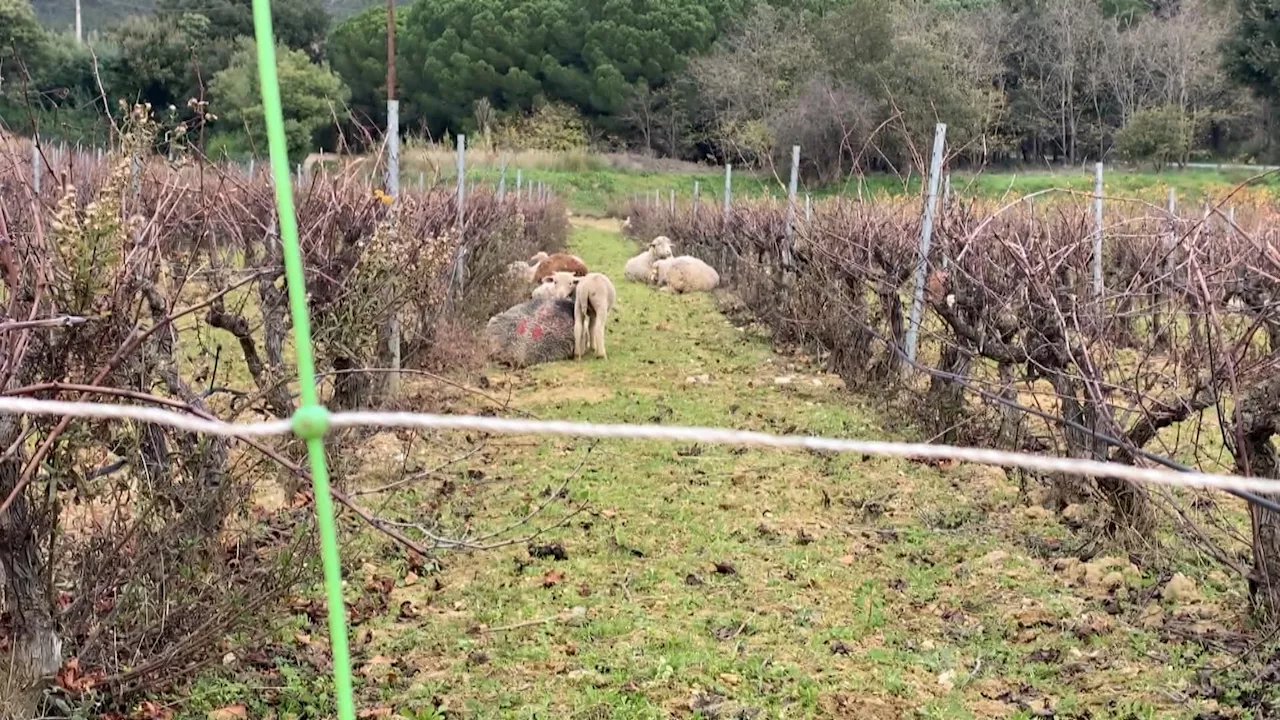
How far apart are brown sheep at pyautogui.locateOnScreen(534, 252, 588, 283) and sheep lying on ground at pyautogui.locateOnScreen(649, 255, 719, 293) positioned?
2.69m

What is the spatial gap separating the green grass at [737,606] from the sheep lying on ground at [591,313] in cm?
324

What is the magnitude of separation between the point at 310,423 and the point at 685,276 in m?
15.3

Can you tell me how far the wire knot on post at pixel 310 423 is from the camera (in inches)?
47.0

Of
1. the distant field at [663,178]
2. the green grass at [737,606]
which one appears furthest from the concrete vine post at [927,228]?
the distant field at [663,178]

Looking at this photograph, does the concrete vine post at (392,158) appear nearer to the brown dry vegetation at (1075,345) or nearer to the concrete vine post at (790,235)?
the brown dry vegetation at (1075,345)

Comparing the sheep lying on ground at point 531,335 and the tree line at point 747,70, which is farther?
the tree line at point 747,70

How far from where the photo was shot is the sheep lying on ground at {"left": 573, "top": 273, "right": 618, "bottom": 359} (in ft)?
32.2

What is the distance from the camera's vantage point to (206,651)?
10.6 feet

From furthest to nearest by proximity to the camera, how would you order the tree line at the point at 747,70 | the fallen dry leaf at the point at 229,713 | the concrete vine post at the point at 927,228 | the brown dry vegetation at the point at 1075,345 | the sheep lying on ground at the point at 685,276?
1. the tree line at the point at 747,70
2. the sheep lying on ground at the point at 685,276
3. the concrete vine post at the point at 927,228
4. the brown dry vegetation at the point at 1075,345
5. the fallen dry leaf at the point at 229,713

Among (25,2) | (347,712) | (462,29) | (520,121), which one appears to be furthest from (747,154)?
(347,712)

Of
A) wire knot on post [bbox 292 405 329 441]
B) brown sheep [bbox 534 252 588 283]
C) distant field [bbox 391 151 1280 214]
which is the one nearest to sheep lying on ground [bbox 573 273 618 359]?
brown sheep [bbox 534 252 588 283]

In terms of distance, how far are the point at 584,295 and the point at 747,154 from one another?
27300mm

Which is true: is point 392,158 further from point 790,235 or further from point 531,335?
point 790,235

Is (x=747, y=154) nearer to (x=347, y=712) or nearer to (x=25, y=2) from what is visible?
(x=25, y=2)
